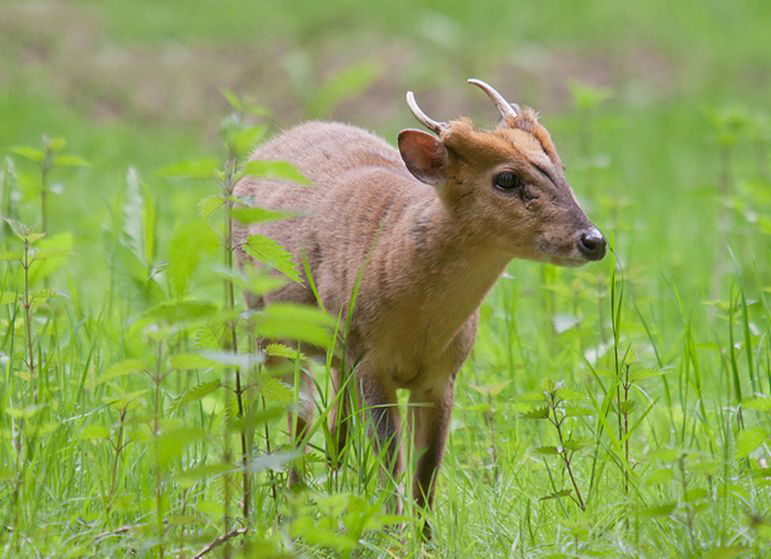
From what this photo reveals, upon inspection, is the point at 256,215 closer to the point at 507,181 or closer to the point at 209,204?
the point at 209,204

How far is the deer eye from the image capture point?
376cm

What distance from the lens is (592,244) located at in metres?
3.59

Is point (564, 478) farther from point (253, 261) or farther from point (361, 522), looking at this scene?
point (253, 261)

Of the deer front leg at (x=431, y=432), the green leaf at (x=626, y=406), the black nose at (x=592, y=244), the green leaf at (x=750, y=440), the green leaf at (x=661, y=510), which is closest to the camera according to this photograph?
the green leaf at (x=661, y=510)

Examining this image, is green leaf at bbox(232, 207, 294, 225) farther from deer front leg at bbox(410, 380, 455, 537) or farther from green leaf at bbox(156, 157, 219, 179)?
deer front leg at bbox(410, 380, 455, 537)

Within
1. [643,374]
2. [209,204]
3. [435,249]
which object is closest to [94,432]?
[209,204]

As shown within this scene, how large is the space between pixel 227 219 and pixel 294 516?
717 mm

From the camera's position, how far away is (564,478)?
12.2 feet

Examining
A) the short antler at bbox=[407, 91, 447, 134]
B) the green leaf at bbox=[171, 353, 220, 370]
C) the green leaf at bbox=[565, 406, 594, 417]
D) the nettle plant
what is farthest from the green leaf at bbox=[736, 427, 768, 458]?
the green leaf at bbox=[171, 353, 220, 370]

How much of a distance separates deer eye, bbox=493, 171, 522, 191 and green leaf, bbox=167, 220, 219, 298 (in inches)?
51.5

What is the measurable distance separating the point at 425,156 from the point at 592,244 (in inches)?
23.8

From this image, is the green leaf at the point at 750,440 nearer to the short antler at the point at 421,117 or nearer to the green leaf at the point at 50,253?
the short antler at the point at 421,117

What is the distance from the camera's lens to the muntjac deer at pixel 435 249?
371 centimetres

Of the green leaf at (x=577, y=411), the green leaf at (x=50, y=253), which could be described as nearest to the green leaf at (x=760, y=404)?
the green leaf at (x=577, y=411)
